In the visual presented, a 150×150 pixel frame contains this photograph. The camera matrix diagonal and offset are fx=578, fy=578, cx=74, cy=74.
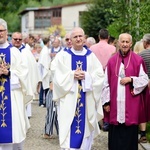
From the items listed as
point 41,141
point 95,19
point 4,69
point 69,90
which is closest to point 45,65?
point 41,141

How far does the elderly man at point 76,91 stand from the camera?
816 cm

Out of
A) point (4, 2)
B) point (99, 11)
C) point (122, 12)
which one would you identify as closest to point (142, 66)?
point (122, 12)

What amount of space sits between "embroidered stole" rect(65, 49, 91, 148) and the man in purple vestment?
0.33 m

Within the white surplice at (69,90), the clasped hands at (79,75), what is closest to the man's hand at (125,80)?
the white surplice at (69,90)

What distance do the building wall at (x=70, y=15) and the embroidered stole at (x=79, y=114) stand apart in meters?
57.4

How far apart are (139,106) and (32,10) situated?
63.7 m

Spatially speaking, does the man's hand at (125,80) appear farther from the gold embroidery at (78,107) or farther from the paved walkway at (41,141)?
the paved walkway at (41,141)

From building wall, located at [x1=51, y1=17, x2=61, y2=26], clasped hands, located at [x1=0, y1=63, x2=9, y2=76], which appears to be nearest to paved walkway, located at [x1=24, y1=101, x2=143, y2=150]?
clasped hands, located at [x1=0, y1=63, x2=9, y2=76]

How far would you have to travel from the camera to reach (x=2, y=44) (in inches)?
315

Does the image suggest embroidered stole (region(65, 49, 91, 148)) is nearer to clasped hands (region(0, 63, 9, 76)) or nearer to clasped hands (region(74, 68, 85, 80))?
clasped hands (region(74, 68, 85, 80))

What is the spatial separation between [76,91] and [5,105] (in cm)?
102

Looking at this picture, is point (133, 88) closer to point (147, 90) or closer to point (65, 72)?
point (147, 90)

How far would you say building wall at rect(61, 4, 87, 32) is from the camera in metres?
65.6

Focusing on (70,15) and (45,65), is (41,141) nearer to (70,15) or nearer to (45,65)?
(45,65)
